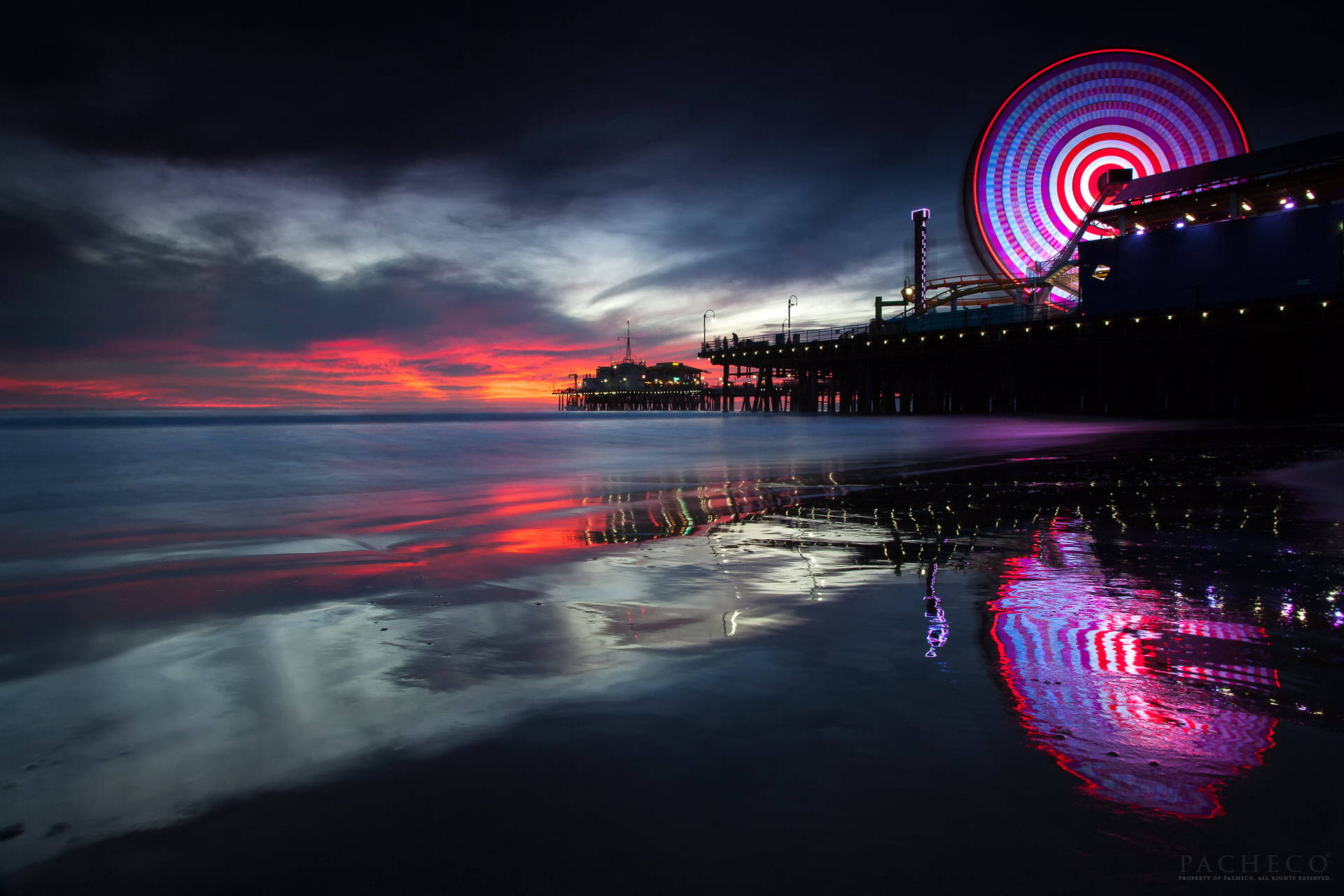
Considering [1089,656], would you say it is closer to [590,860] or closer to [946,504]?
[590,860]

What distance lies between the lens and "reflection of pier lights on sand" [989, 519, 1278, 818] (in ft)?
6.61

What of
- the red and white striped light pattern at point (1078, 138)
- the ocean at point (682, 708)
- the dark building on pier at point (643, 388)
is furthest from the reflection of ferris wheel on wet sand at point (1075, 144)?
the dark building on pier at point (643, 388)

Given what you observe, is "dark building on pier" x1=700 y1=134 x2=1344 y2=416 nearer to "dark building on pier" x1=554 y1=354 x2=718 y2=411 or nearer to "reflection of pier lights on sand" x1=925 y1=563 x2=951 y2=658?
"reflection of pier lights on sand" x1=925 y1=563 x2=951 y2=658

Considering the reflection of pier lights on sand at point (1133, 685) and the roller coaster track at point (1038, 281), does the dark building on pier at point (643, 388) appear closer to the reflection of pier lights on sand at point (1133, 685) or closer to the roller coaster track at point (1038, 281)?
the roller coaster track at point (1038, 281)

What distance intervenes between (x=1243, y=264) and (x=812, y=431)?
26.1 meters

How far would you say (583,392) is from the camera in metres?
187

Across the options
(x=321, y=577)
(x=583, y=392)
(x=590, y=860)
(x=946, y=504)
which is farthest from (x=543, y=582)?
(x=583, y=392)

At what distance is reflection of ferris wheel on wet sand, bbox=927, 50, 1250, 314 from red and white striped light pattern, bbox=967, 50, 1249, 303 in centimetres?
5

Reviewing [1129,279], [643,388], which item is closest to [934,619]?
[1129,279]

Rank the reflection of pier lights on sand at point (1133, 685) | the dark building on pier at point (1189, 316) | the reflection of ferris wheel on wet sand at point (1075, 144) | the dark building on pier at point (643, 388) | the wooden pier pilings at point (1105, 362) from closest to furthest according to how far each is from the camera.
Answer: the reflection of pier lights on sand at point (1133, 685) < the wooden pier pilings at point (1105, 362) < the dark building on pier at point (1189, 316) < the reflection of ferris wheel on wet sand at point (1075, 144) < the dark building on pier at point (643, 388)

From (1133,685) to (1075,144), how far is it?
60.1 meters

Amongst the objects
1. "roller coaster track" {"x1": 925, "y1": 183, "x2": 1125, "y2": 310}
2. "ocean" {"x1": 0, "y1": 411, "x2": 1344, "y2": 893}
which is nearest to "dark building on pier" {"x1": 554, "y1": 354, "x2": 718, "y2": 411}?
"roller coaster track" {"x1": 925, "y1": 183, "x2": 1125, "y2": 310}

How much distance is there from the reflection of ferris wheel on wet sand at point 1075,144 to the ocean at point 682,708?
171 ft

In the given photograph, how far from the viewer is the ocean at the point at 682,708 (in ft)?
5.60
